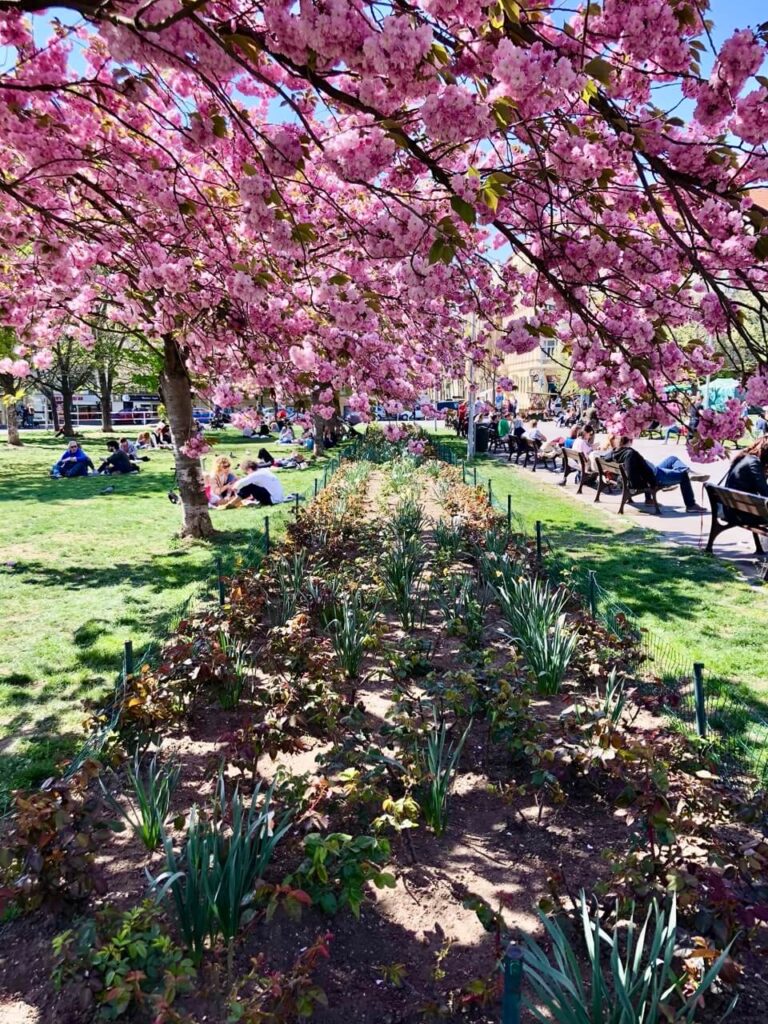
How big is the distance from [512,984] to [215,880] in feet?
3.39

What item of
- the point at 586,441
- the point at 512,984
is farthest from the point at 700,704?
the point at 586,441

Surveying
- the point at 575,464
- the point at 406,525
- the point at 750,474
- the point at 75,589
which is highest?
the point at 750,474

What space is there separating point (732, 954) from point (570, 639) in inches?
83.7

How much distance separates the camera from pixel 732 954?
217 centimetres

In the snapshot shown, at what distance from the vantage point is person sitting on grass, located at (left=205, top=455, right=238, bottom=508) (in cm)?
1296

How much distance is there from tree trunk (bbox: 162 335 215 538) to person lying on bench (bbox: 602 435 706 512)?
6.75 m

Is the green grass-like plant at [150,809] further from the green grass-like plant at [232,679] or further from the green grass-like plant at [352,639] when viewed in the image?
the green grass-like plant at [352,639]

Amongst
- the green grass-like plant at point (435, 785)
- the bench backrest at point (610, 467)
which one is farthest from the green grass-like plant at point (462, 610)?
the bench backrest at point (610, 467)

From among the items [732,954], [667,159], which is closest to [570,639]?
[732,954]

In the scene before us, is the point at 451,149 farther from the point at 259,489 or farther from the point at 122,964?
the point at 259,489

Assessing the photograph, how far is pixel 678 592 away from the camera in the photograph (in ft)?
22.2

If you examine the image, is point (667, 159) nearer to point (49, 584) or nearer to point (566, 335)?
point (566, 335)

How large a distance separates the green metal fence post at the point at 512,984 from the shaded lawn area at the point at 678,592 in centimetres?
312

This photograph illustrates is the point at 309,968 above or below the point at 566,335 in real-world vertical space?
below
